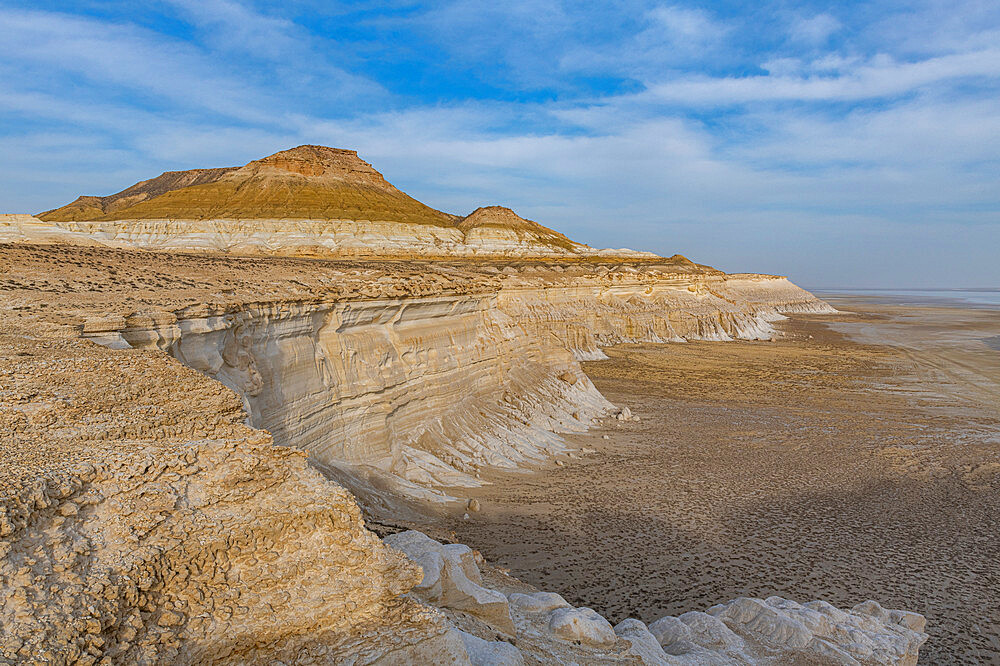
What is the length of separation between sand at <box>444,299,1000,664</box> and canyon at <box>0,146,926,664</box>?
4.55 ft

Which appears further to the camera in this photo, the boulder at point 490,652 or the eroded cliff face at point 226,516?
the boulder at point 490,652

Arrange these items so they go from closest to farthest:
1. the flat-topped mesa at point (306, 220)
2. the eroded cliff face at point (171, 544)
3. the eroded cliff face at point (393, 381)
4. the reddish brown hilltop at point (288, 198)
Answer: the eroded cliff face at point (171, 544) → the eroded cliff face at point (393, 381) → the flat-topped mesa at point (306, 220) → the reddish brown hilltop at point (288, 198)

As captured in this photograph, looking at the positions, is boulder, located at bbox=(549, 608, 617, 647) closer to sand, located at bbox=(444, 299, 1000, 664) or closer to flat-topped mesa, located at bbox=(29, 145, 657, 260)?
sand, located at bbox=(444, 299, 1000, 664)

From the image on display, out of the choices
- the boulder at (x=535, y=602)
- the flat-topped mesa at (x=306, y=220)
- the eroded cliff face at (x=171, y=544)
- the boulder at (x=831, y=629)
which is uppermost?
the flat-topped mesa at (x=306, y=220)

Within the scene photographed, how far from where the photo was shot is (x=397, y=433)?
1273cm

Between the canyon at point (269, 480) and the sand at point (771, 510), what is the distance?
1388mm

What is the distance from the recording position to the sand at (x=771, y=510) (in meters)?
8.66

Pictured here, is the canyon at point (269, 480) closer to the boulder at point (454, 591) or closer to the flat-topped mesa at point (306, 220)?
the boulder at point (454, 591)

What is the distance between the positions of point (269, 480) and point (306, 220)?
53.4m

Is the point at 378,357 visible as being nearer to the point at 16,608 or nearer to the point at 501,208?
the point at 16,608

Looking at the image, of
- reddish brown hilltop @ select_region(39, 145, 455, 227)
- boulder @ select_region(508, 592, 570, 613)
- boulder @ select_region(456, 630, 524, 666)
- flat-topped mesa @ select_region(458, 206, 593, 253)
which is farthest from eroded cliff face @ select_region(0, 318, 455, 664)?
flat-topped mesa @ select_region(458, 206, 593, 253)

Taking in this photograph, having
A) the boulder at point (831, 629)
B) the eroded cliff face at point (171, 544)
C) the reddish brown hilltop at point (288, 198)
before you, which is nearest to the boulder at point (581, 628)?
the eroded cliff face at point (171, 544)

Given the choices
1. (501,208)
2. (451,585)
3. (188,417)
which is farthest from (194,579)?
(501,208)

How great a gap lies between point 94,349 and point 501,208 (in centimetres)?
7757
